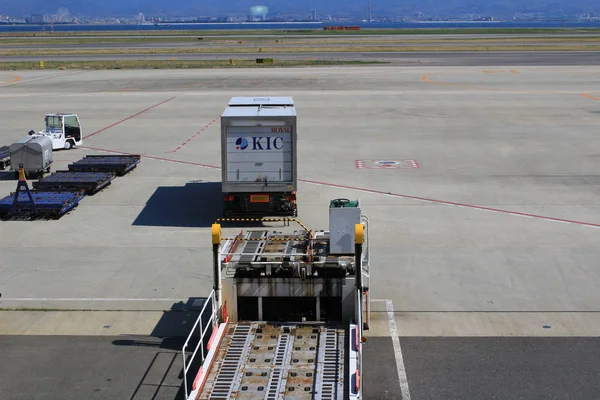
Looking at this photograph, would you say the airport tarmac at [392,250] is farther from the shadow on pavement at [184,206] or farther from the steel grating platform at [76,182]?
the steel grating platform at [76,182]

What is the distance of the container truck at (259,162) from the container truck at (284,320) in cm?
738

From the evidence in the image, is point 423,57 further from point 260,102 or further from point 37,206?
point 37,206

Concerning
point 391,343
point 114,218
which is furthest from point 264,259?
point 114,218

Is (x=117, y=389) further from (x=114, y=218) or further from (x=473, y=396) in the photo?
(x=114, y=218)

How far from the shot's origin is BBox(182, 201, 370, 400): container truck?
11070 millimetres

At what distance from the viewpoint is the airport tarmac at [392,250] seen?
1368cm

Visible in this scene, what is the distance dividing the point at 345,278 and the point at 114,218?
1200 centimetres

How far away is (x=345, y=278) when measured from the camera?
13.5 meters

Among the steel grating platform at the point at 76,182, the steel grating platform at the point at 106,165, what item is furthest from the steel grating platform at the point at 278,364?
the steel grating platform at the point at 106,165

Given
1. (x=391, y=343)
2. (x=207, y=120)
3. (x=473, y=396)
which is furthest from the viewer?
(x=207, y=120)

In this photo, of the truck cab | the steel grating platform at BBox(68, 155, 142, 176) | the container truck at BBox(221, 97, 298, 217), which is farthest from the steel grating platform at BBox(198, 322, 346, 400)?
the truck cab

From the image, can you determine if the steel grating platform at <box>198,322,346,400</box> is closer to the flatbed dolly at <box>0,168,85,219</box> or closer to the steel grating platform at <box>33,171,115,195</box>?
the flatbed dolly at <box>0,168,85,219</box>

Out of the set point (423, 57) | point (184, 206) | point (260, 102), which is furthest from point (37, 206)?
point (423, 57)

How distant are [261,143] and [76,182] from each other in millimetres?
7553
